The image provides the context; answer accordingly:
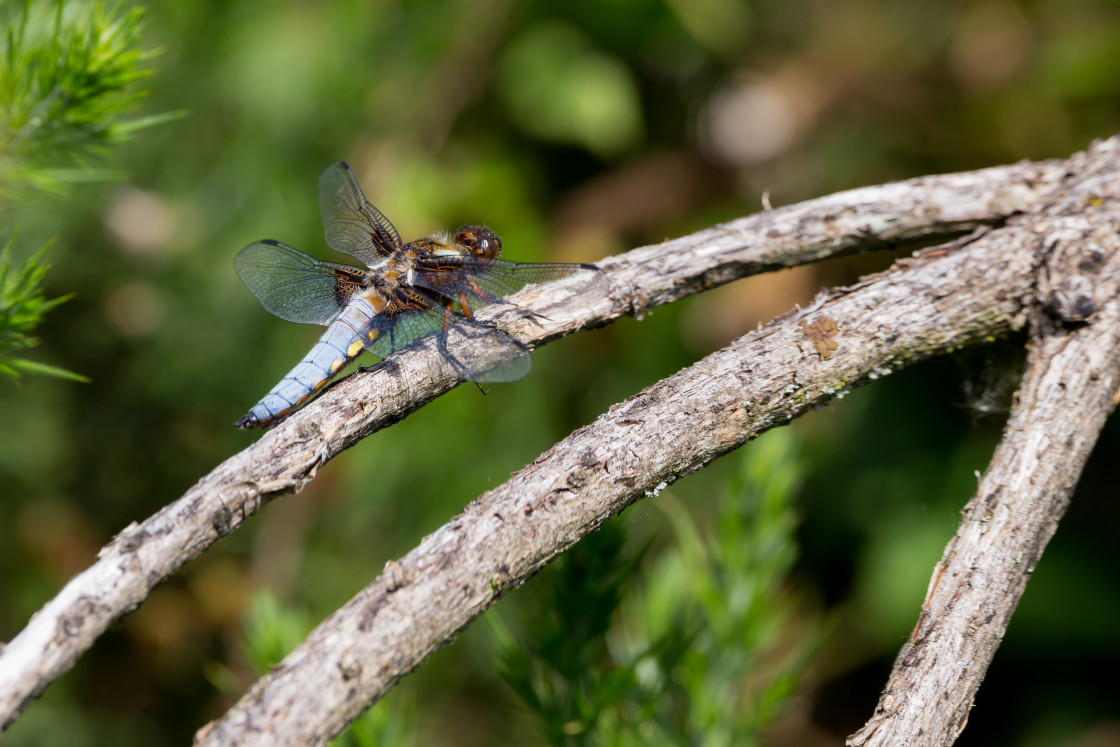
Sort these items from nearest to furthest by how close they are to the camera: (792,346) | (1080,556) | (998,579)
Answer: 1. (998,579)
2. (792,346)
3. (1080,556)

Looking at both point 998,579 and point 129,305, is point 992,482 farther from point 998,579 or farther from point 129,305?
point 129,305

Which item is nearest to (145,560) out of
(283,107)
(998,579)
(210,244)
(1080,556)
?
(998,579)

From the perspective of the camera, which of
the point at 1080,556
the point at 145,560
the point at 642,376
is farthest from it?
the point at 642,376

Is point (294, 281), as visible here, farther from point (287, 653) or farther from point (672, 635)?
point (672, 635)

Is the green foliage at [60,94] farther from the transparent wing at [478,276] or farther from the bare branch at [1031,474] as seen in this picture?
the bare branch at [1031,474]

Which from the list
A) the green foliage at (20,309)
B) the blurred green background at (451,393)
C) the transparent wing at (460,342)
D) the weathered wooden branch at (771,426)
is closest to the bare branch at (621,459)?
the weathered wooden branch at (771,426)

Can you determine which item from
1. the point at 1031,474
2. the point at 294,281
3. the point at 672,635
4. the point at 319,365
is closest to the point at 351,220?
the point at 294,281

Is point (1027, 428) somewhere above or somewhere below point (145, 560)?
below
